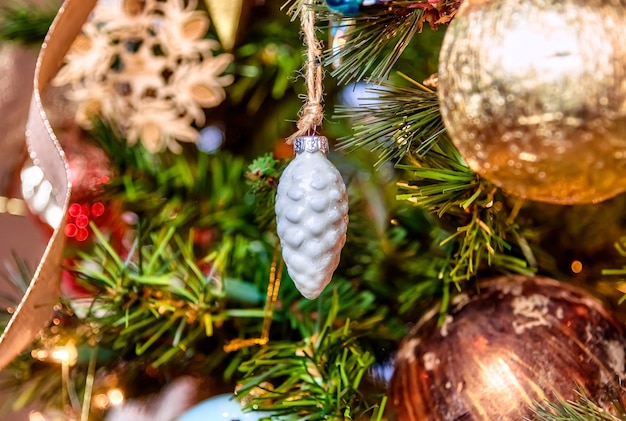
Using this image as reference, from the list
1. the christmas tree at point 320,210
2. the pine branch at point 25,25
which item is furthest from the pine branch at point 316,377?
the pine branch at point 25,25

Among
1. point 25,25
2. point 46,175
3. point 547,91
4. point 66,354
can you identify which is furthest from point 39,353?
point 547,91

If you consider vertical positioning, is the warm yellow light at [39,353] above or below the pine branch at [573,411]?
below

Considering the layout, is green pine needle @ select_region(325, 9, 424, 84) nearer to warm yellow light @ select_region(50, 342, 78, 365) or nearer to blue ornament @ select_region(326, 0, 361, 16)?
blue ornament @ select_region(326, 0, 361, 16)

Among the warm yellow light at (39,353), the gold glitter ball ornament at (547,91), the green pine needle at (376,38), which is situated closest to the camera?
the gold glitter ball ornament at (547,91)

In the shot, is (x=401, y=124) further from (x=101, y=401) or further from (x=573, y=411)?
(x=101, y=401)

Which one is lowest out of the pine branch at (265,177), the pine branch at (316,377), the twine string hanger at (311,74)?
the pine branch at (316,377)

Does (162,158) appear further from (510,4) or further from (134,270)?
(510,4)

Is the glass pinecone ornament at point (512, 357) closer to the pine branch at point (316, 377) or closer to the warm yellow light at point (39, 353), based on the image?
the pine branch at point (316, 377)

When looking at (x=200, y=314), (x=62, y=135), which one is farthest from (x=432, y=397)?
(x=62, y=135)
